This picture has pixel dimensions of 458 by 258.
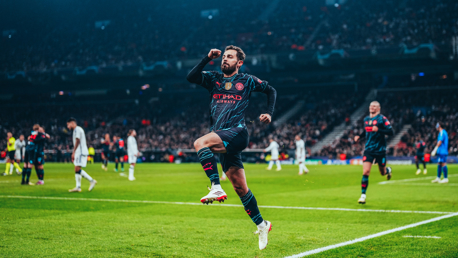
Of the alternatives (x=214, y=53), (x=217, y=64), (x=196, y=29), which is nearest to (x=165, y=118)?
(x=196, y=29)

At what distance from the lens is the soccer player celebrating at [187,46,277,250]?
6004mm

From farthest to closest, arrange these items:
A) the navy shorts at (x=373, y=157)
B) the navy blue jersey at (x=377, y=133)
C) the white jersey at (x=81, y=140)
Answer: the white jersey at (x=81, y=140), the navy shorts at (x=373, y=157), the navy blue jersey at (x=377, y=133)

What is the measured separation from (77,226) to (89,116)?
176 ft

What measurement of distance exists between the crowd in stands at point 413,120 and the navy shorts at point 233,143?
35.3 m

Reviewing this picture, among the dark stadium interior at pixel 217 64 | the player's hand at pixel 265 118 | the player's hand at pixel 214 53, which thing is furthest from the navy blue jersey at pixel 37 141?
the dark stadium interior at pixel 217 64

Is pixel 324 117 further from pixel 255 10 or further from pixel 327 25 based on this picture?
pixel 255 10

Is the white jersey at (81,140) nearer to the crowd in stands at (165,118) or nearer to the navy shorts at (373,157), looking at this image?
the navy shorts at (373,157)

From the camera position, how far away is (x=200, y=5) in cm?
6025

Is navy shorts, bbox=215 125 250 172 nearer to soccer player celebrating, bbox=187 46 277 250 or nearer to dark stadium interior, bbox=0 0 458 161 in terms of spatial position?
soccer player celebrating, bbox=187 46 277 250

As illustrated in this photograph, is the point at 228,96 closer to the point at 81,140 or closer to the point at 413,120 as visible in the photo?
the point at 81,140

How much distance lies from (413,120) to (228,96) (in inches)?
1658

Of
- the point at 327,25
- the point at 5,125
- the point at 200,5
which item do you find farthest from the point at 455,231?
the point at 5,125

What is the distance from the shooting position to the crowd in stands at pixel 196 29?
45.9 meters

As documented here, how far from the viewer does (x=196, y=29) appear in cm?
5641
